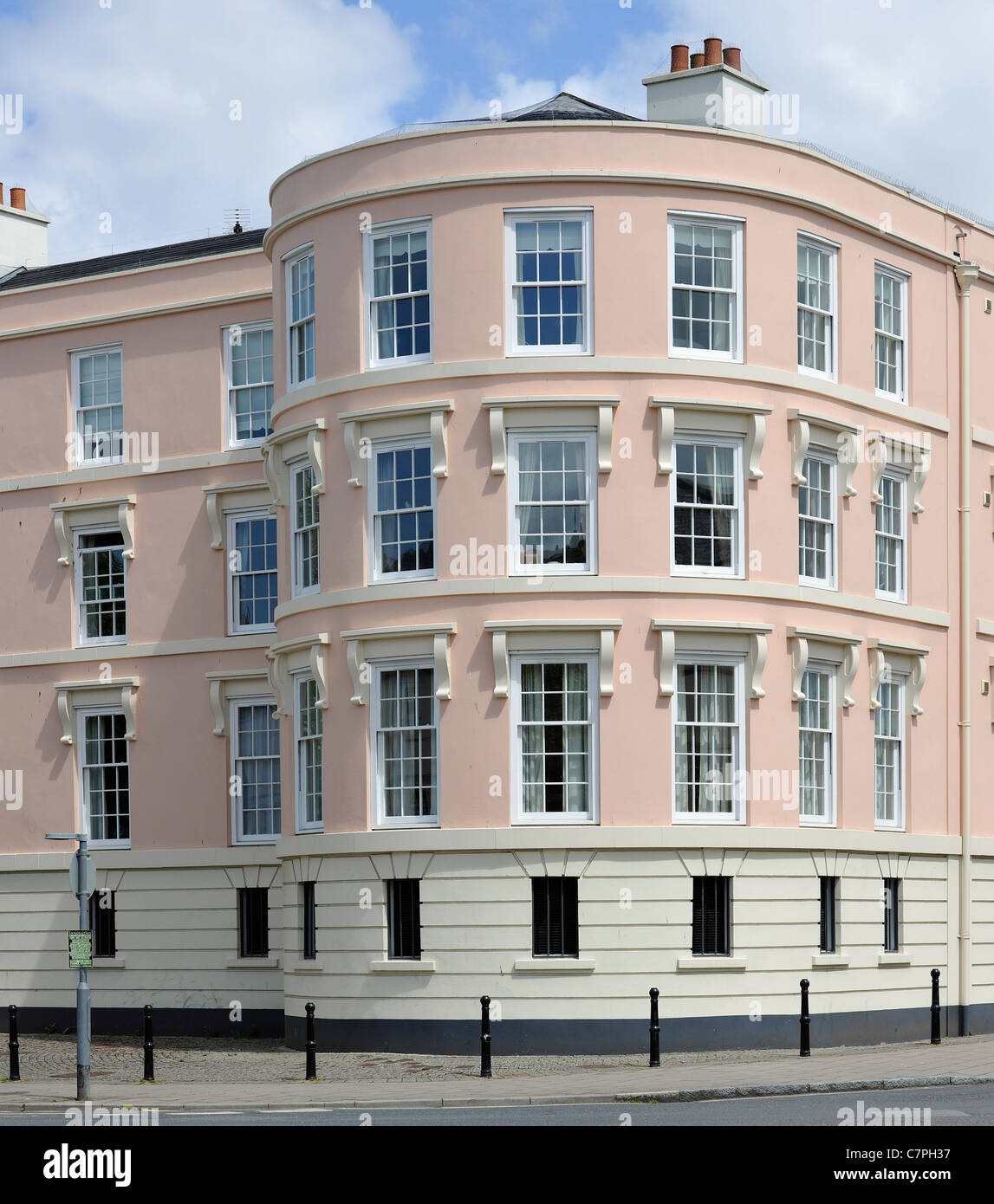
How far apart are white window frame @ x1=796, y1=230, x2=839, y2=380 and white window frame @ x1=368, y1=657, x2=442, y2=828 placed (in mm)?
7677

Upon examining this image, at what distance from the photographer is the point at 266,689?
1310 inches

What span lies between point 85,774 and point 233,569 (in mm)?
4944

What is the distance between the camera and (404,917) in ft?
89.1

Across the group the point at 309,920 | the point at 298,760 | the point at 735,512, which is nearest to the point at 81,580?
the point at 298,760

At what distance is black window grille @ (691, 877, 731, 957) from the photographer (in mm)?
26969

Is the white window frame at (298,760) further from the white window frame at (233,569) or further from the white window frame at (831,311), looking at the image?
the white window frame at (831,311)

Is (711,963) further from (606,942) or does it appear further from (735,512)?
(735,512)

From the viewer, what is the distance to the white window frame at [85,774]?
3466 centimetres

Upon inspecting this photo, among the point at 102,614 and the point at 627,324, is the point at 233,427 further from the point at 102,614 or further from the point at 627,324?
the point at 627,324

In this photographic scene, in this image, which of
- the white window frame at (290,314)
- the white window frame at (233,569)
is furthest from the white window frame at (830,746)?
the white window frame at (233,569)

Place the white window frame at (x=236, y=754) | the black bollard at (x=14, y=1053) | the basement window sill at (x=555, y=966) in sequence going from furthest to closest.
Answer: the white window frame at (x=236, y=754)
the basement window sill at (x=555, y=966)
the black bollard at (x=14, y=1053)

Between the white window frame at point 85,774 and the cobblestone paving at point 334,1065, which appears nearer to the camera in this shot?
the cobblestone paving at point 334,1065

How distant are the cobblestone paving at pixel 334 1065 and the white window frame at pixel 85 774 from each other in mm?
5575
